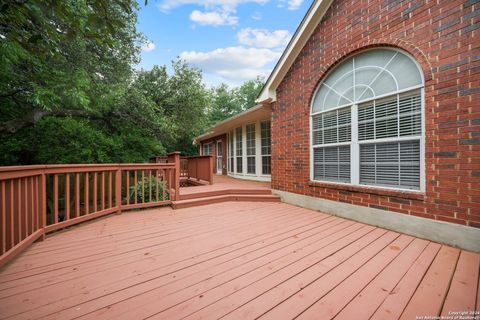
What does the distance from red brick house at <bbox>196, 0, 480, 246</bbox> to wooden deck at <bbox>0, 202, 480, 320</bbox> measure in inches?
24.3

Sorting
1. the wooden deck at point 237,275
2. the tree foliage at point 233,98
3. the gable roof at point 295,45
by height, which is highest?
the tree foliage at point 233,98

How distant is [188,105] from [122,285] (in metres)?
8.46

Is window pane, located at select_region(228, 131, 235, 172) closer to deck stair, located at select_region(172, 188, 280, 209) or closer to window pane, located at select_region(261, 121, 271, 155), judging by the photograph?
window pane, located at select_region(261, 121, 271, 155)

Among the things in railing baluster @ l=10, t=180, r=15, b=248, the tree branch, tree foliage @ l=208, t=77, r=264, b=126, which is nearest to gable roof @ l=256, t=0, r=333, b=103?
railing baluster @ l=10, t=180, r=15, b=248

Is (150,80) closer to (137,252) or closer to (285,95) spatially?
(285,95)

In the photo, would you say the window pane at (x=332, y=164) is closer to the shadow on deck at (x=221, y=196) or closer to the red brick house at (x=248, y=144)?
the shadow on deck at (x=221, y=196)

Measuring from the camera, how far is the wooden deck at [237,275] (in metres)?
1.58

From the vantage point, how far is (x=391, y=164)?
133 inches

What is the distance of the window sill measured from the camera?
119 inches

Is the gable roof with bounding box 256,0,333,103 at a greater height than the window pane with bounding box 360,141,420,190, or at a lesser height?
greater

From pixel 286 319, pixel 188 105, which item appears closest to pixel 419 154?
pixel 286 319

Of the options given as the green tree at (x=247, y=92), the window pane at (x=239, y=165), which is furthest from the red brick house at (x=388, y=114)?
the green tree at (x=247, y=92)

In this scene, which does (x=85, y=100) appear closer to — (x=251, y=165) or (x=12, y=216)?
(x=12, y=216)

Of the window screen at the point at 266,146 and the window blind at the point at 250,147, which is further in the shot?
the window blind at the point at 250,147
